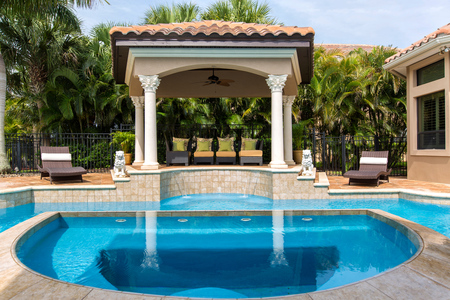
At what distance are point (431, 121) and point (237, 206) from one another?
307 inches

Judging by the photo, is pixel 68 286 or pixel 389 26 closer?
pixel 68 286

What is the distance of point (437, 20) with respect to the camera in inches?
1201

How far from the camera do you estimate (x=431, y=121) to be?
11328 mm

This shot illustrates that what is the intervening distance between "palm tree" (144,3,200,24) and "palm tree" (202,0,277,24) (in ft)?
4.45

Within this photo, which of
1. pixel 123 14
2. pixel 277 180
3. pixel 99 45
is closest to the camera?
pixel 277 180

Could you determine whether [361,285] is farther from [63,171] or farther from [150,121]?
[63,171]

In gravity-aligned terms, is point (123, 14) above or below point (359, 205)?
above

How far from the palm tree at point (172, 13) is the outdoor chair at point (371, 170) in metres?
12.7

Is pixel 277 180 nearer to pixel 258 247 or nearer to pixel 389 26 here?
pixel 258 247

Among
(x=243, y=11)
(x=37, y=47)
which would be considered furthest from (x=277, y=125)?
(x=37, y=47)

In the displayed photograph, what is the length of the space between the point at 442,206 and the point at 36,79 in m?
17.1

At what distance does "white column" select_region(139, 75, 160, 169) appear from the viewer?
9.78m

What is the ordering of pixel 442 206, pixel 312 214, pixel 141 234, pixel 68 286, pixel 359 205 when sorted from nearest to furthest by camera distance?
1. pixel 68 286
2. pixel 141 234
3. pixel 312 214
4. pixel 442 206
5. pixel 359 205

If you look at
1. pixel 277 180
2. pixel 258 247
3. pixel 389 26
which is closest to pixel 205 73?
pixel 277 180
